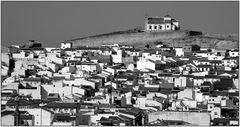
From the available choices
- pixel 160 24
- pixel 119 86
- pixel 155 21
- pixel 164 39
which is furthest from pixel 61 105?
pixel 155 21

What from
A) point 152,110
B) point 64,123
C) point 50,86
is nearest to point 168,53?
point 50,86

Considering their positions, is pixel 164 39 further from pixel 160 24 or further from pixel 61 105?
pixel 61 105

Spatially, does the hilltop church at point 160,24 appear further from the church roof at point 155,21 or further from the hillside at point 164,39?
the hillside at point 164,39

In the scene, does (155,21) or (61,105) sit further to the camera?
(155,21)

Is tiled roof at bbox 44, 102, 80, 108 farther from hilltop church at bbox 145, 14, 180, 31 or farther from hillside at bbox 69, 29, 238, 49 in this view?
hilltop church at bbox 145, 14, 180, 31

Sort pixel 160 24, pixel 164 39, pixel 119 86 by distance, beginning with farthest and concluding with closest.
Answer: pixel 160 24, pixel 164 39, pixel 119 86

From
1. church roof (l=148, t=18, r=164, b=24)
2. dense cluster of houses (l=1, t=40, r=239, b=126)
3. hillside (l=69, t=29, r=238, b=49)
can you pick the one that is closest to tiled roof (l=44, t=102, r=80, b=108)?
dense cluster of houses (l=1, t=40, r=239, b=126)

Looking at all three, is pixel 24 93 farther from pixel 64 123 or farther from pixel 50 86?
pixel 64 123

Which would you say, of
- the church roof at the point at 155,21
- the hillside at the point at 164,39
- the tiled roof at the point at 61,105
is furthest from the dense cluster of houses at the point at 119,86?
the church roof at the point at 155,21
